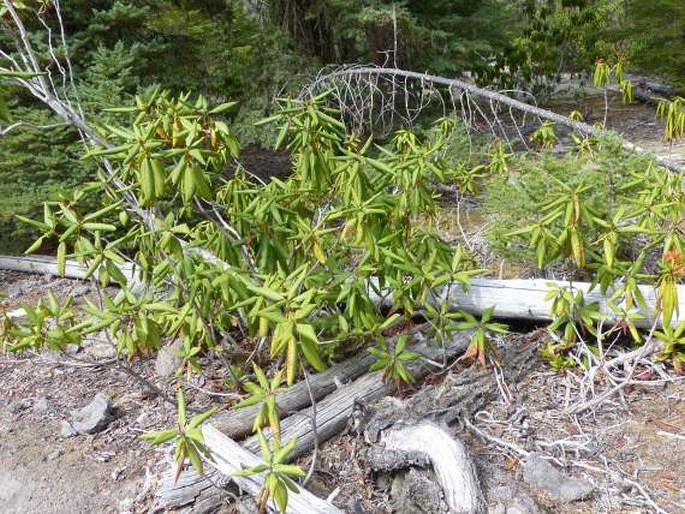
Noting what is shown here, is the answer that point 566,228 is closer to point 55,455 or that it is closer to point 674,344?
point 674,344

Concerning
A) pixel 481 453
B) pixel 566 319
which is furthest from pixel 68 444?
pixel 566 319

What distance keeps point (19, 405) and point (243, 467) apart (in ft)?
6.20

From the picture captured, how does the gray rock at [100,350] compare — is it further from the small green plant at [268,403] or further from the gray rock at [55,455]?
the small green plant at [268,403]

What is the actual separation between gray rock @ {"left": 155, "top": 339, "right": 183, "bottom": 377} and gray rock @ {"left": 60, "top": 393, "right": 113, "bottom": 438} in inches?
15.3

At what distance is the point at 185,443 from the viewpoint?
6.57 feet

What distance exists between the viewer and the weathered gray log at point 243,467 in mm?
2191

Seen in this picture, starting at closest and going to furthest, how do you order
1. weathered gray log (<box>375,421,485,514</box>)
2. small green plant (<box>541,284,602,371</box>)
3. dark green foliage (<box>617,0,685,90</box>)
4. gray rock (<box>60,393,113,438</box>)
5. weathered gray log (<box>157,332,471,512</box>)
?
weathered gray log (<box>375,421,485,514</box>)
weathered gray log (<box>157,332,471,512</box>)
small green plant (<box>541,284,602,371</box>)
gray rock (<box>60,393,113,438</box>)
dark green foliage (<box>617,0,685,90</box>)

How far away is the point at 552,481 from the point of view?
2389 mm

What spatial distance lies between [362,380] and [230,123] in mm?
4270

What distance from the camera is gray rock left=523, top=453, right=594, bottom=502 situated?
2324mm

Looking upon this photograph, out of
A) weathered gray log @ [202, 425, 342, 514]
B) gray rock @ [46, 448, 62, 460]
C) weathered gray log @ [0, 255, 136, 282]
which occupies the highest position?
weathered gray log @ [202, 425, 342, 514]

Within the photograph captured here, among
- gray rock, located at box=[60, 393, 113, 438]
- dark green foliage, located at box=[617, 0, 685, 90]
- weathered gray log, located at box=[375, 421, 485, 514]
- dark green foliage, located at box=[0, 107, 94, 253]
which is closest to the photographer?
weathered gray log, located at box=[375, 421, 485, 514]

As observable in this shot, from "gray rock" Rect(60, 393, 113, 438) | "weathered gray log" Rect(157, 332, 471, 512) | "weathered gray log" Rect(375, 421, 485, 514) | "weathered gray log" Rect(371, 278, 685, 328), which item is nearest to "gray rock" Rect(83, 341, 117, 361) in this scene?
"gray rock" Rect(60, 393, 113, 438)

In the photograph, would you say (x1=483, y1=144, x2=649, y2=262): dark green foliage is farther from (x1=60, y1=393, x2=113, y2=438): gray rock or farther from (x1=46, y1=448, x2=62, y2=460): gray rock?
(x1=46, y1=448, x2=62, y2=460): gray rock
